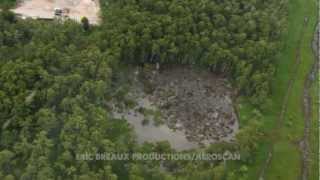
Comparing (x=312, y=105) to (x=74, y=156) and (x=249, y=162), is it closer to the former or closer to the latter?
(x=249, y=162)

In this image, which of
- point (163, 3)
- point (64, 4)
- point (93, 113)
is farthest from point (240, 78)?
point (64, 4)

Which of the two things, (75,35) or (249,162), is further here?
(75,35)

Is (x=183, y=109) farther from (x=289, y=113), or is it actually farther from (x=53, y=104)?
(x=53, y=104)

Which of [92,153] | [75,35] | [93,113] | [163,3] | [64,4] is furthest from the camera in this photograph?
[64,4]

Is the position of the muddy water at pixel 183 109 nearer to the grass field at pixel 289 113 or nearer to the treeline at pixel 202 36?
the treeline at pixel 202 36

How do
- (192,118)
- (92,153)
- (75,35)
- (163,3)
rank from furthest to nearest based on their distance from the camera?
1. (163,3)
2. (75,35)
3. (192,118)
4. (92,153)

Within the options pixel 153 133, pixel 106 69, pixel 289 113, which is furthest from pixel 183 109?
pixel 289 113
